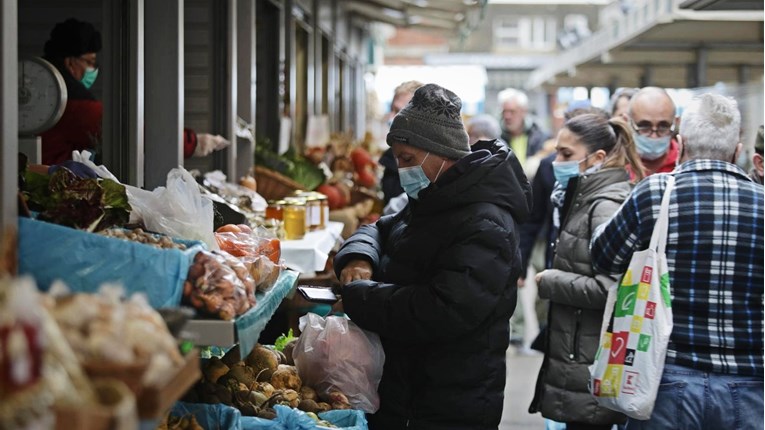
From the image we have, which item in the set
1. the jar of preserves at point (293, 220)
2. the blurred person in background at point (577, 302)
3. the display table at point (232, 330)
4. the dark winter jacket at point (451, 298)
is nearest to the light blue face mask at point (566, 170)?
the blurred person in background at point (577, 302)

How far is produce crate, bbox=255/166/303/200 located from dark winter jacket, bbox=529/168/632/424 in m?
2.37

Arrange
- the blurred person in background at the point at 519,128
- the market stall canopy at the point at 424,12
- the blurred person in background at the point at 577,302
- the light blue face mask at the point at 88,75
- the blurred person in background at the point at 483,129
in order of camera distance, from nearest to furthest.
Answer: the blurred person in background at the point at 577,302, the light blue face mask at the point at 88,75, the blurred person in background at the point at 483,129, the blurred person in background at the point at 519,128, the market stall canopy at the point at 424,12

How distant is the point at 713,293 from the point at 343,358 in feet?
4.33

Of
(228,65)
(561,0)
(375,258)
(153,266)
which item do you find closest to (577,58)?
(228,65)

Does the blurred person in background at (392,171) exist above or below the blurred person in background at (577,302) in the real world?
above

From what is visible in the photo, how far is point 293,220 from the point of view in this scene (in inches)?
231

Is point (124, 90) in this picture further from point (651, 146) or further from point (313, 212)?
point (651, 146)

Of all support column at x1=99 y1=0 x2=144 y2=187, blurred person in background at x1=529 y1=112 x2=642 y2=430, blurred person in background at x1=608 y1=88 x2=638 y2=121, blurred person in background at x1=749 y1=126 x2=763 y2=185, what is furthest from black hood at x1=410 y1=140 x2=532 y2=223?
blurred person in background at x1=608 y1=88 x2=638 y2=121

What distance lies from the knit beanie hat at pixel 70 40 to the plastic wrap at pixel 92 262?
110 inches

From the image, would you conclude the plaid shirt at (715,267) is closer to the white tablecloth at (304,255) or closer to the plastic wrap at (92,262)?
the white tablecloth at (304,255)

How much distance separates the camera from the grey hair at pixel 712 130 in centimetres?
418

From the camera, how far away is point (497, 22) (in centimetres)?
5019

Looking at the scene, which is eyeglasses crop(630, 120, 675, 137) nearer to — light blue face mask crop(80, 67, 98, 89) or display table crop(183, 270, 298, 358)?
light blue face mask crop(80, 67, 98, 89)

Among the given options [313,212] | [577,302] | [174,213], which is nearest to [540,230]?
[313,212]
